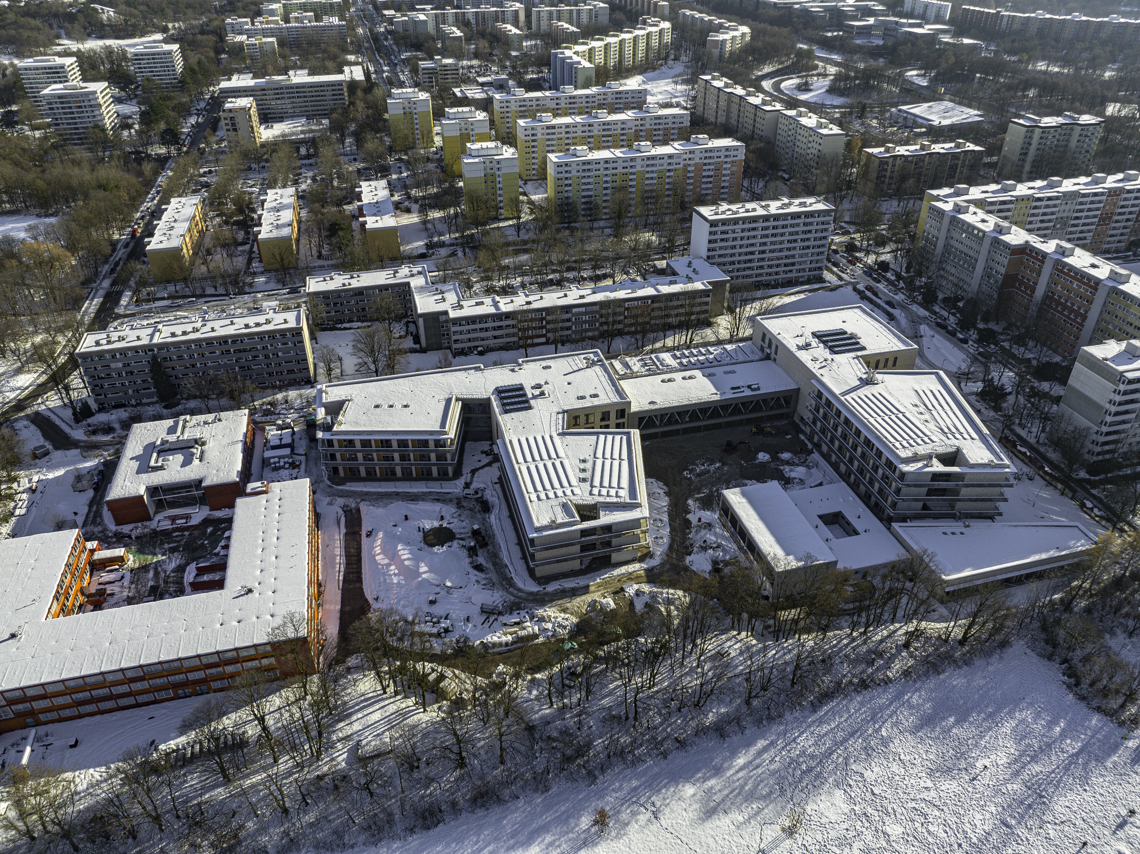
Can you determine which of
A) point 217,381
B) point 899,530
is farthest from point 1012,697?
point 217,381

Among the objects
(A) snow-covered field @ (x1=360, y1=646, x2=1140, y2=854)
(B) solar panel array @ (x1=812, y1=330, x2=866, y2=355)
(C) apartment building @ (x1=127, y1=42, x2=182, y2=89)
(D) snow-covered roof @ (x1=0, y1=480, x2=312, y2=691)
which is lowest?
(A) snow-covered field @ (x1=360, y1=646, x2=1140, y2=854)

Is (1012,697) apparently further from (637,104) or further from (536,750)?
(637,104)

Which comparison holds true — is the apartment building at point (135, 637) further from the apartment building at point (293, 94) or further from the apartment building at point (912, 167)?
the apartment building at point (293, 94)

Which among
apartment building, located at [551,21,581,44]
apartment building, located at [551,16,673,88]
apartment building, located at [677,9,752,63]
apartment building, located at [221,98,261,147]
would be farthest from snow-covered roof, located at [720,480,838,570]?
apartment building, located at [551,21,581,44]

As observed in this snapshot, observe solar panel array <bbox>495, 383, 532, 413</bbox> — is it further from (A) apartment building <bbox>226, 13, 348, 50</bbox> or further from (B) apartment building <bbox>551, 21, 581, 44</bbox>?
(A) apartment building <bbox>226, 13, 348, 50</bbox>

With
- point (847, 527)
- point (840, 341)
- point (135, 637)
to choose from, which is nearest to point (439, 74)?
point (840, 341)

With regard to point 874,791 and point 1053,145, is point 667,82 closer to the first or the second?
point 1053,145

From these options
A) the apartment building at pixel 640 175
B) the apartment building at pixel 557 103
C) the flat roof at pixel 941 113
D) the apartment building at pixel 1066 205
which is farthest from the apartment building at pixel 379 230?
the flat roof at pixel 941 113
